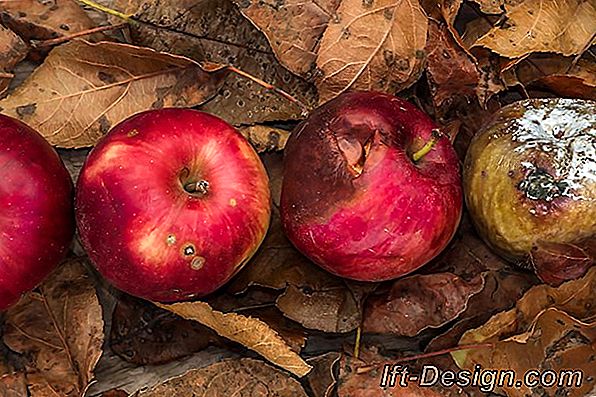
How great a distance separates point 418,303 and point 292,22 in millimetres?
289

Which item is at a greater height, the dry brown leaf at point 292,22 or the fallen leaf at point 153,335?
the dry brown leaf at point 292,22

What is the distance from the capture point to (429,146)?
838mm

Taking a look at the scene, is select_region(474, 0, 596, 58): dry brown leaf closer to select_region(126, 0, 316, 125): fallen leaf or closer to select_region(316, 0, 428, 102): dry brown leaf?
select_region(316, 0, 428, 102): dry brown leaf

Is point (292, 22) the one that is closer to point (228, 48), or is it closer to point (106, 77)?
point (228, 48)

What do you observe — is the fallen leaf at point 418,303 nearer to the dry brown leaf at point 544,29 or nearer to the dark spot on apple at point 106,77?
the dry brown leaf at point 544,29

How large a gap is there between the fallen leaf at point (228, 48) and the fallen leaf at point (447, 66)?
0.12 meters

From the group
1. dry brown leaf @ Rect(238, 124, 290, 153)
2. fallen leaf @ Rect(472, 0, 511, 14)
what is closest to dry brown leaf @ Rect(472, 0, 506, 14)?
fallen leaf @ Rect(472, 0, 511, 14)

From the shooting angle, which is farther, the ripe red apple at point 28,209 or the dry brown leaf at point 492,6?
the dry brown leaf at point 492,6

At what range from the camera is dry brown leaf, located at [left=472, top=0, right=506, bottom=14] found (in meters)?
0.93

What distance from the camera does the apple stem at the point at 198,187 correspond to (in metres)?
0.81

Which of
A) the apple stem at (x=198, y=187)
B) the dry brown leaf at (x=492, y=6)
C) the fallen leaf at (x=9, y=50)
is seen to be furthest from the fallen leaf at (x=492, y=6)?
the fallen leaf at (x=9, y=50)

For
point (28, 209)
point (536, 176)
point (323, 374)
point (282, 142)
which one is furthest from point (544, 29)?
point (28, 209)

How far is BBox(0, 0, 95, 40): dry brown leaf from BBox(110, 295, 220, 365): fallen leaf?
276 millimetres

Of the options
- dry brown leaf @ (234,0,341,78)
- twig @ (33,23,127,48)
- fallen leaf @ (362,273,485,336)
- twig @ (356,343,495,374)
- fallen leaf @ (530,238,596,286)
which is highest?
dry brown leaf @ (234,0,341,78)
